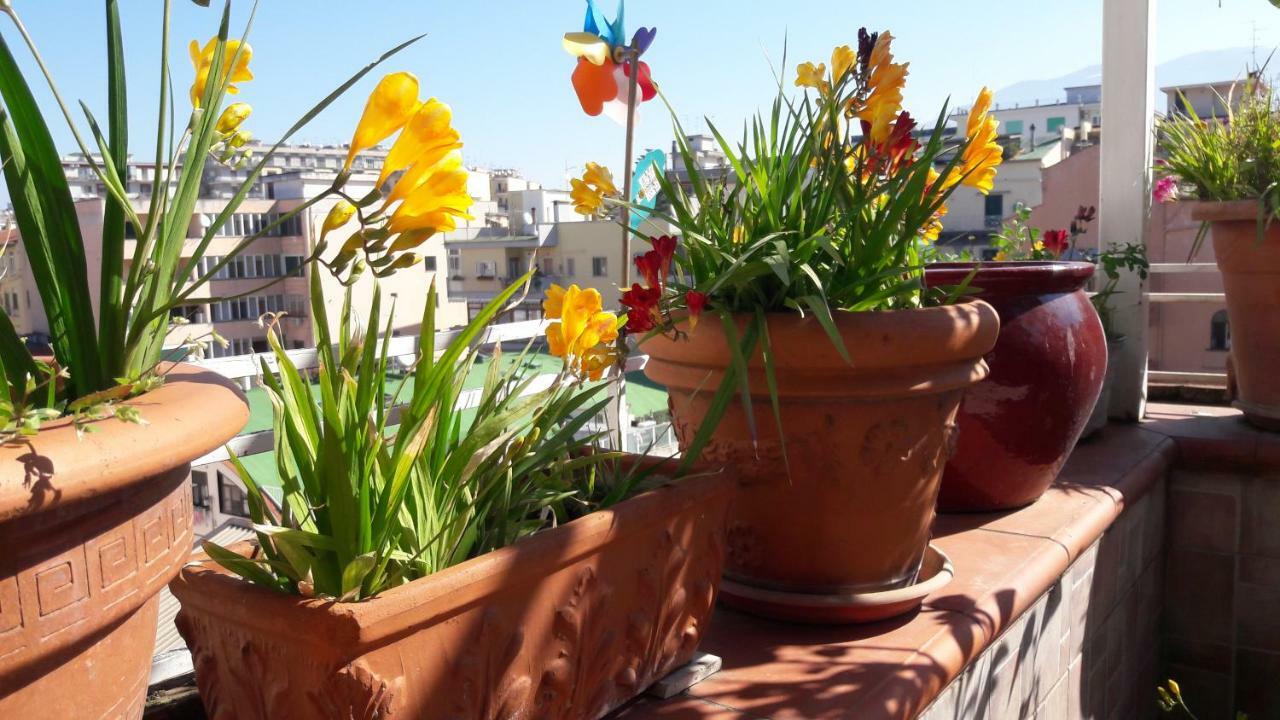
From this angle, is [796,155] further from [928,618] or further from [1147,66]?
[1147,66]

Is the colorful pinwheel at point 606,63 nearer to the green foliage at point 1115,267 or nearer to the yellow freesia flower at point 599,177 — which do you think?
the yellow freesia flower at point 599,177

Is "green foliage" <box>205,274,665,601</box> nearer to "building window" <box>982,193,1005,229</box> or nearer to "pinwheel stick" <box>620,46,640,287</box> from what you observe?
"pinwheel stick" <box>620,46,640,287</box>

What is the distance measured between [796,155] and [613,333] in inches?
19.8

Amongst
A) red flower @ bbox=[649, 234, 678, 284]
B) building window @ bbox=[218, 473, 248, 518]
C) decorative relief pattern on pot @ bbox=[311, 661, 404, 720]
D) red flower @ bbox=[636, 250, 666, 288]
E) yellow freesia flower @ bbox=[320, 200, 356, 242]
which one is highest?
yellow freesia flower @ bbox=[320, 200, 356, 242]

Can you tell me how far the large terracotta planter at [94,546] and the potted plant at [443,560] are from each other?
0.30 ft

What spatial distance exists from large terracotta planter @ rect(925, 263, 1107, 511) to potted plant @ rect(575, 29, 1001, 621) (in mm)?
505

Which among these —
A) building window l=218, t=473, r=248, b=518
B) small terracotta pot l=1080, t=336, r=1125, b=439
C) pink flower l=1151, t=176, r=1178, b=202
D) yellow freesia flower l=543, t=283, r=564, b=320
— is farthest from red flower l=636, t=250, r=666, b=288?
building window l=218, t=473, r=248, b=518

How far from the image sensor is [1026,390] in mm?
2076

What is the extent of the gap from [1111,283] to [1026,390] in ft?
4.03

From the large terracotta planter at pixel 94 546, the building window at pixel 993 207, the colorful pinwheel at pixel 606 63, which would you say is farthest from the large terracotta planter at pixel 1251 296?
the building window at pixel 993 207

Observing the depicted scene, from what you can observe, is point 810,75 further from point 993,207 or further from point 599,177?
point 993,207

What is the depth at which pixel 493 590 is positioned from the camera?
1.02 m

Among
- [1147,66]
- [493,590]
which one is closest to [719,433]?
[493,590]

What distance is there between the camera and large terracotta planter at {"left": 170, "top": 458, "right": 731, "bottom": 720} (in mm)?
920
